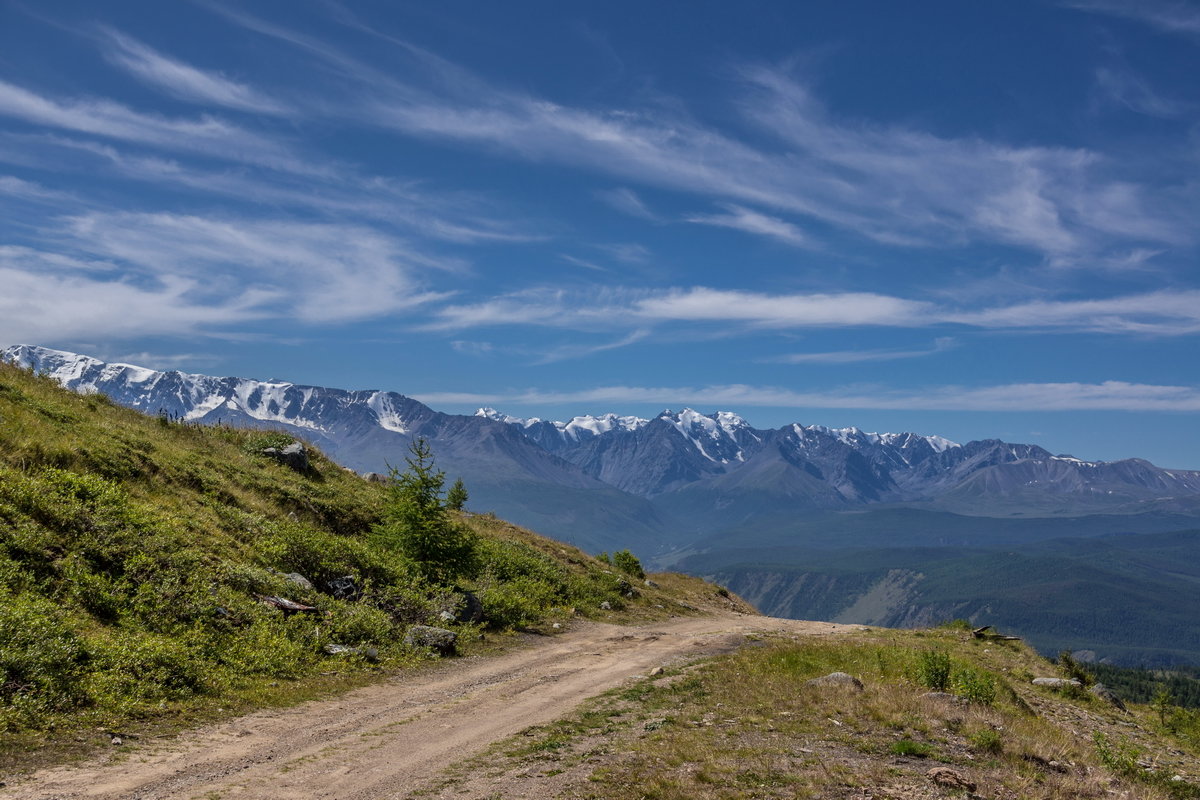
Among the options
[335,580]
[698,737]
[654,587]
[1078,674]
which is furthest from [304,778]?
[654,587]

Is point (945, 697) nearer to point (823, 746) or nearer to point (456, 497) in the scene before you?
Result: point (823, 746)

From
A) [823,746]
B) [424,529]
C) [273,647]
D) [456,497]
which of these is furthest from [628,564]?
[823,746]

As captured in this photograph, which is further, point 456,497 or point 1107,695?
point 456,497

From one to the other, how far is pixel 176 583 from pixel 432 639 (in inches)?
308

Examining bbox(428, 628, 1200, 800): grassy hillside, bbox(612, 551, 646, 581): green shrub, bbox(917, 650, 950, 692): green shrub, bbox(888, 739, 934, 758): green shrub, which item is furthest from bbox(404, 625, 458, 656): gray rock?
bbox(612, 551, 646, 581): green shrub

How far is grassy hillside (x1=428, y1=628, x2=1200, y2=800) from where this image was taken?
10.7 m

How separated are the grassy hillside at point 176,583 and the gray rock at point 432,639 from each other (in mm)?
511

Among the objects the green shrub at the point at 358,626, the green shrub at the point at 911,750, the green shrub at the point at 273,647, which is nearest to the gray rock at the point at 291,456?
the green shrub at the point at 358,626

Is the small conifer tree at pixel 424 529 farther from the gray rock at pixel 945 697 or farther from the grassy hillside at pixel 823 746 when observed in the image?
the gray rock at pixel 945 697

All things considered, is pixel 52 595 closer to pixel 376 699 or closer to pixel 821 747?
pixel 376 699

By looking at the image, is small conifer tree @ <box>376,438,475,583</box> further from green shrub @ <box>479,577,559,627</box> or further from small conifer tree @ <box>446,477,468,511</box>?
small conifer tree @ <box>446,477,468,511</box>

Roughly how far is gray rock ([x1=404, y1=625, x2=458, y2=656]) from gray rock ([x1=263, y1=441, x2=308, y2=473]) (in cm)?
1945

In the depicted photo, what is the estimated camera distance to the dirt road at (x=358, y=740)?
32.8 ft

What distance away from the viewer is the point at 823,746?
13250 mm
